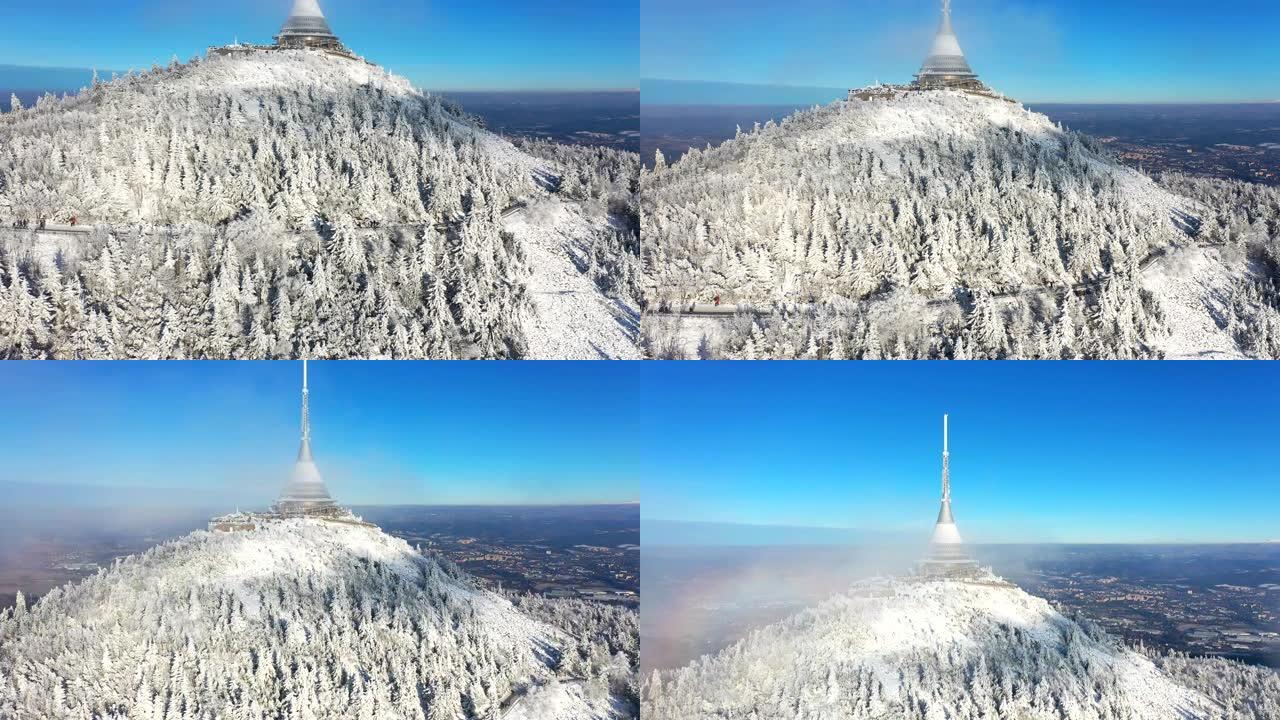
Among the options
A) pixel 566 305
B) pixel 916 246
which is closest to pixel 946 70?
pixel 916 246

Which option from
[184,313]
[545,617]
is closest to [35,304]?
[184,313]

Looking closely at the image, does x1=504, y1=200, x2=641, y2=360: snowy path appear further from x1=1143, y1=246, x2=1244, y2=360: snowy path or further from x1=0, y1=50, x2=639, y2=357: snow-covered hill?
x1=1143, y1=246, x2=1244, y2=360: snowy path

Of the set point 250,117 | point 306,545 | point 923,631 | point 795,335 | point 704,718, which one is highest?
point 250,117

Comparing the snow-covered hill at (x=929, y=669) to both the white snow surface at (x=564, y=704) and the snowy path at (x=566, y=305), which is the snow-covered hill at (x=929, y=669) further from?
the snowy path at (x=566, y=305)

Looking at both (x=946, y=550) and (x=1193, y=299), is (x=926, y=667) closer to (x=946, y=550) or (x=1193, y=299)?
(x=946, y=550)

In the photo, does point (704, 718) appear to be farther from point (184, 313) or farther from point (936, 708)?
point (184, 313)

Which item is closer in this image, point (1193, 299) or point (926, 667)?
point (926, 667)

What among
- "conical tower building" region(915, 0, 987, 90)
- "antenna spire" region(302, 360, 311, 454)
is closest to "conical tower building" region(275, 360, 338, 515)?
"antenna spire" region(302, 360, 311, 454)
